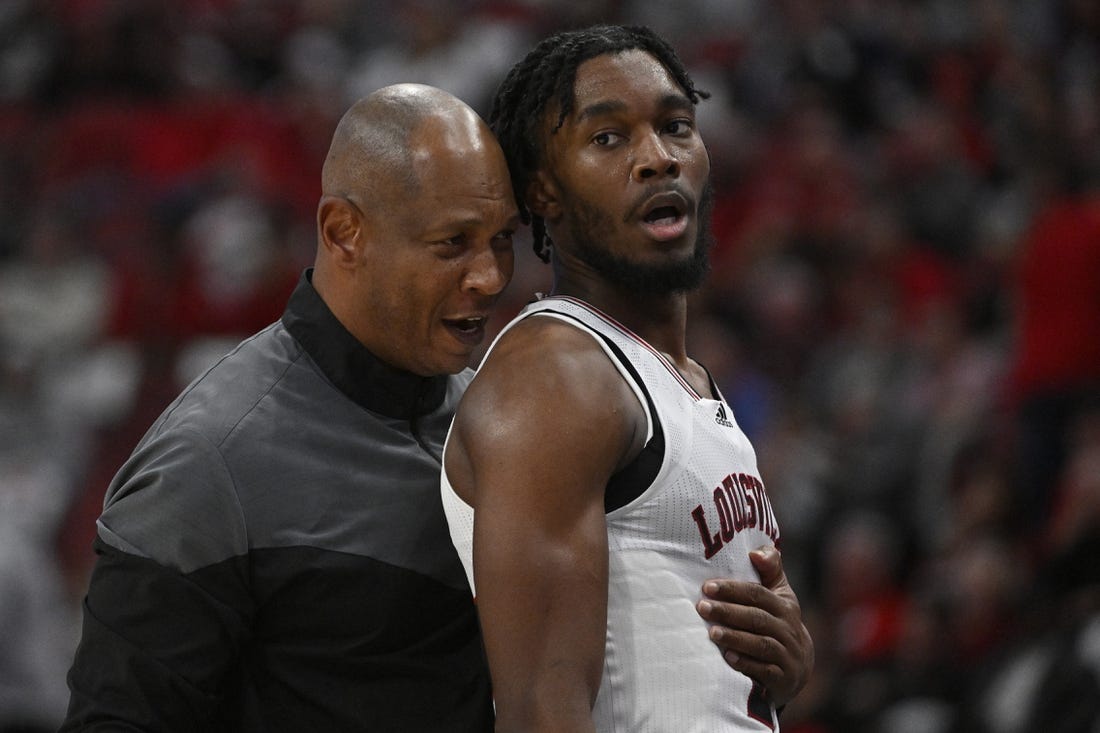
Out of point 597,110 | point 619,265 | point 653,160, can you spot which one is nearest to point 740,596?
point 619,265

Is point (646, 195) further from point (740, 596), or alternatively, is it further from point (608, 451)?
point (740, 596)

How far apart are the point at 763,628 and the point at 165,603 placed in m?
0.97

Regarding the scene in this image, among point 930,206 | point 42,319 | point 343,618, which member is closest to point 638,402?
point 343,618

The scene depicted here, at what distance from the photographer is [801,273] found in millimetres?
7547

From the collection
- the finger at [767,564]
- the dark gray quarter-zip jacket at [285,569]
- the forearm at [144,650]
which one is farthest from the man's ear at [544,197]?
the forearm at [144,650]

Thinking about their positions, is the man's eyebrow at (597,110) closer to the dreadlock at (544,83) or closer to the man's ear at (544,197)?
the dreadlock at (544,83)

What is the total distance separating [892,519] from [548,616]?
4428 millimetres

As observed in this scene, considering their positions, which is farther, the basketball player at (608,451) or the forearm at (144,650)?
the forearm at (144,650)

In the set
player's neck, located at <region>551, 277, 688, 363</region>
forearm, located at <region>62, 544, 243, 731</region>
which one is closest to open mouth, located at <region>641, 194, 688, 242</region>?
player's neck, located at <region>551, 277, 688, 363</region>

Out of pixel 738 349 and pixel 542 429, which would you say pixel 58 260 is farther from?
pixel 542 429

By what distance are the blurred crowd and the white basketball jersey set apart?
99.0 inches

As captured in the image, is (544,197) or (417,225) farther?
(544,197)

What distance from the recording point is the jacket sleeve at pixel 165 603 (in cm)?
248

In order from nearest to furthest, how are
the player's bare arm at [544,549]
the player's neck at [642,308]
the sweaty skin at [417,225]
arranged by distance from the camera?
the player's bare arm at [544,549], the sweaty skin at [417,225], the player's neck at [642,308]
